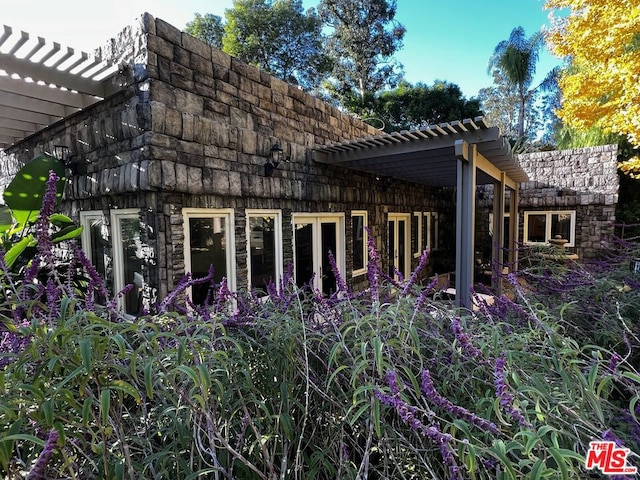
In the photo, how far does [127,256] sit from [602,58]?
371 inches

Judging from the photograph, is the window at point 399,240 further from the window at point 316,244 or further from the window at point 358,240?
the window at point 316,244

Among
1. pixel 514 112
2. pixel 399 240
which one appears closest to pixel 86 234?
pixel 399 240

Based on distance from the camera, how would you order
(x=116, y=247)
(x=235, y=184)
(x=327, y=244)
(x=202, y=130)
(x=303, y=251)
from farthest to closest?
(x=327, y=244) → (x=303, y=251) → (x=235, y=184) → (x=116, y=247) → (x=202, y=130)

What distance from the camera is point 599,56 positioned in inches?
263

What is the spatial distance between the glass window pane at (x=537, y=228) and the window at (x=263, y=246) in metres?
9.32

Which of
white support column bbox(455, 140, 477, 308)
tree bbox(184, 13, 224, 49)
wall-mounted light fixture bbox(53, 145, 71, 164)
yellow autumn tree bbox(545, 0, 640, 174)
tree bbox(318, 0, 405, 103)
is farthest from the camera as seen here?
→ tree bbox(318, 0, 405, 103)

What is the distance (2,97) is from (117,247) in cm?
230

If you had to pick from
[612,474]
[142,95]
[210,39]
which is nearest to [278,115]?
[142,95]

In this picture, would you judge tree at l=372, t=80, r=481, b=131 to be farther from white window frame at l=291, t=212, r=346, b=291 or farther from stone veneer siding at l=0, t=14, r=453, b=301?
stone veneer siding at l=0, t=14, r=453, b=301

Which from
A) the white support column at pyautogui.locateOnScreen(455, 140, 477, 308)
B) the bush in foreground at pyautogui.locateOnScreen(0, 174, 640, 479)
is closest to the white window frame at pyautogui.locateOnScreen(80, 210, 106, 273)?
the bush in foreground at pyautogui.locateOnScreen(0, 174, 640, 479)

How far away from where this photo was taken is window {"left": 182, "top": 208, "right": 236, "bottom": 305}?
13.2 ft

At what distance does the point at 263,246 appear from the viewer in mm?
4969

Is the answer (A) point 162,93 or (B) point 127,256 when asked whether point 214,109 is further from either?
(B) point 127,256

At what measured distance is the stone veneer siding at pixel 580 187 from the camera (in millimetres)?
9273
